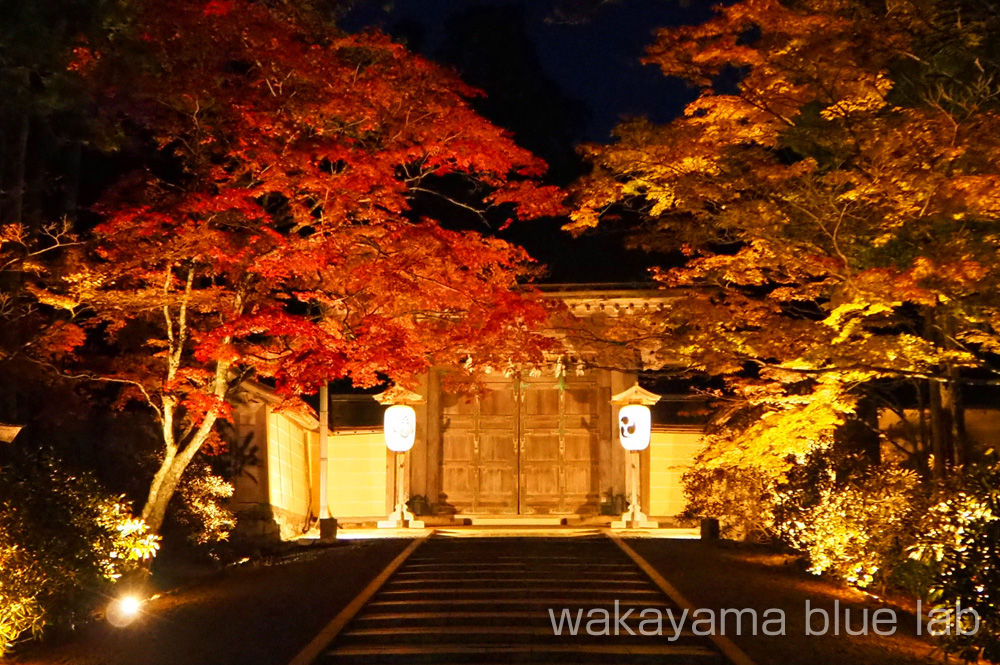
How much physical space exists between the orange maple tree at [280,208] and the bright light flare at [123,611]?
217cm

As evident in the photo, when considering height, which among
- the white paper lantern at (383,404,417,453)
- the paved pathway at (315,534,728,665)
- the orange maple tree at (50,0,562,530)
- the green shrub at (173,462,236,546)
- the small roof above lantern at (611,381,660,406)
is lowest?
the paved pathway at (315,534,728,665)

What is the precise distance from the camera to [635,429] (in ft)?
67.1

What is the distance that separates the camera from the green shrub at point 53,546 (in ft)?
31.7

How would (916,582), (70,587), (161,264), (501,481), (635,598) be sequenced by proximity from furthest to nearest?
(501,481), (161,264), (635,598), (916,582), (70,587)

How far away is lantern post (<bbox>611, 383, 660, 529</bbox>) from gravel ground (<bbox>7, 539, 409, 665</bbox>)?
281 inches

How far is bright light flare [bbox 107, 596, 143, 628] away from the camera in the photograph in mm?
11195

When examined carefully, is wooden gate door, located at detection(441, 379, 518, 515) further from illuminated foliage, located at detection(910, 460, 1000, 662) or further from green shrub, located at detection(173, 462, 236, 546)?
illuminated foliage, located at detection(910, 460, 1000, 662)

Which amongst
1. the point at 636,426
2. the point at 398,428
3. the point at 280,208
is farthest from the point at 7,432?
A: the point at 636,426

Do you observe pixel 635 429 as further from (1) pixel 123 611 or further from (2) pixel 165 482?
(1) pixel 123 611

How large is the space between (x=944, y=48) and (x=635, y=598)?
7761mm

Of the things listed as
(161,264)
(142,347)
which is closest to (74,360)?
(142,347)

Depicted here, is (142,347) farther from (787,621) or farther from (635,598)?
(787,621)

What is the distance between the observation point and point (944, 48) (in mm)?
12219

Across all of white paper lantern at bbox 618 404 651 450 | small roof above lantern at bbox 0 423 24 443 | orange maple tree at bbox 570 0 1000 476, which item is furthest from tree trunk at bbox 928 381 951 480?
small roof above lantern at bbox 0 423 24 443
